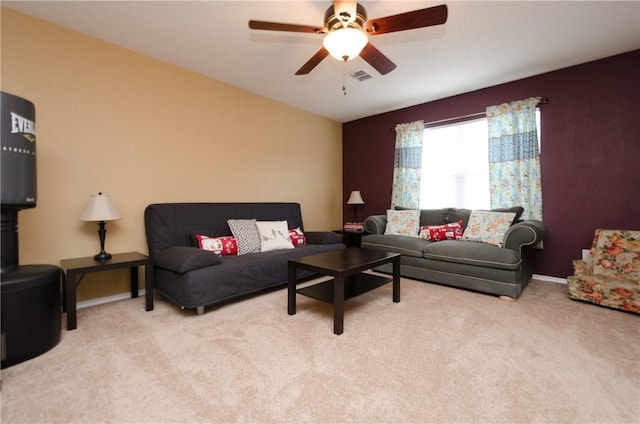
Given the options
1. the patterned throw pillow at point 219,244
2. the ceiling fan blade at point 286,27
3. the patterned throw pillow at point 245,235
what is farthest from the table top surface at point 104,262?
the ceiling fan blade at point 286,27

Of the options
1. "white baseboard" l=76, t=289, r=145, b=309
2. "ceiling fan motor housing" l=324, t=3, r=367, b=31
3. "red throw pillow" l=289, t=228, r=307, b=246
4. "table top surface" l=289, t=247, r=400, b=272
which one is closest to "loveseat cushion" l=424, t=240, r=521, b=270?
"table top surface" l=289, t=247, r=400, b=272

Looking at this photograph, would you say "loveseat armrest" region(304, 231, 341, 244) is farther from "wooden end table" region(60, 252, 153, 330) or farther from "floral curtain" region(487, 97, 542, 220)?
"floral curtain" region(487, 97, 542, 220)

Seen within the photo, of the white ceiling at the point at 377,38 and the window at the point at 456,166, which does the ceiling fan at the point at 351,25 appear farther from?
the window at the point at 456,166

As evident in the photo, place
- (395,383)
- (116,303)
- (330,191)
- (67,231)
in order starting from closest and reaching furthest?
(395,383) → (67,231) → (116,303) → (330,191)

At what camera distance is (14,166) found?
1.74 metres

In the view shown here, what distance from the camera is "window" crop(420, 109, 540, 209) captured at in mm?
3902

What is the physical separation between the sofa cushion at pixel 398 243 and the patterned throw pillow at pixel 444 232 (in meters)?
0.13

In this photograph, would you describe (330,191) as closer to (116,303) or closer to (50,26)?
(116,303)

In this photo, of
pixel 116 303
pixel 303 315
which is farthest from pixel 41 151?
pixel 303 315

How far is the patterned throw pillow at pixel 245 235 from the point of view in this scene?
3189 millimetres

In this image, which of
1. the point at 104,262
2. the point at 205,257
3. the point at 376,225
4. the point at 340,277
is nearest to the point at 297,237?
the point at 376,225

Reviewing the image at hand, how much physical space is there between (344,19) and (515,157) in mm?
2898

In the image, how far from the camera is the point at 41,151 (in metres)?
2.37

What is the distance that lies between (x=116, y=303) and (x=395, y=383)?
2594 mm
